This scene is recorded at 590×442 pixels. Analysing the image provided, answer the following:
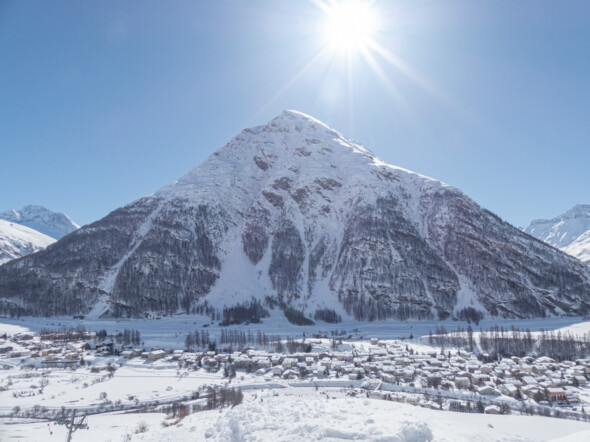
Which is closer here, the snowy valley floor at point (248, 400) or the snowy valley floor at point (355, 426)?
the snowy valley floor at point (355, 426)

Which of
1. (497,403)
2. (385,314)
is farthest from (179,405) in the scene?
(385,314)

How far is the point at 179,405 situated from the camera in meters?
53.3

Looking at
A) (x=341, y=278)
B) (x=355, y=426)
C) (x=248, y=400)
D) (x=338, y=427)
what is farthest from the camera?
(x=341, y=278)

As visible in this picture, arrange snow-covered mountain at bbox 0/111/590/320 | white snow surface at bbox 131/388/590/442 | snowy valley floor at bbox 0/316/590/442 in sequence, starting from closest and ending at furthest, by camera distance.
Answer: white snow surface at bbox 131/388/590/442 < snowy valley floor at bbox 0/316/590/442 < snow-covered mountain at bbox 0/111/590/320

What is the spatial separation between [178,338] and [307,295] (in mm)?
82024

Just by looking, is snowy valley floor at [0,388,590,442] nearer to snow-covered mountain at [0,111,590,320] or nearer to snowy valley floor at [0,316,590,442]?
snowy valley floor at [0,316,590,442]

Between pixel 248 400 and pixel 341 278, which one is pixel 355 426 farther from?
pixel 341 278

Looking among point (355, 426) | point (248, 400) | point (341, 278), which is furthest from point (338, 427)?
point (341, 278)

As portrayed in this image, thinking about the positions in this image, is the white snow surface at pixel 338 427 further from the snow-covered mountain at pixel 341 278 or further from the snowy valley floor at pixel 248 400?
the snow-covered mountain at pixel 341 278

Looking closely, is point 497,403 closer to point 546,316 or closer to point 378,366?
point 378,366

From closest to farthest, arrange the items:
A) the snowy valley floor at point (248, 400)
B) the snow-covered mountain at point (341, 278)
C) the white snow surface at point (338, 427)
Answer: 1. the white snow surface at point (338, 427)
2. the snowy valley floor at point (248, 400)
3. the snow-covered mountain at point (341, 278)

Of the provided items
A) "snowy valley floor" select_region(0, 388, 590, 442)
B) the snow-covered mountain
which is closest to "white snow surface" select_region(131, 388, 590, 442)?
"snowy valley floor" select_region(0, 388, 590, 442)

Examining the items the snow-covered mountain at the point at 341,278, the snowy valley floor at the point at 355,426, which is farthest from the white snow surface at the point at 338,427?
the snow-covered mountain at the point at 341,278

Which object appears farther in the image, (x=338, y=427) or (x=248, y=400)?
(x=248, y=400)
